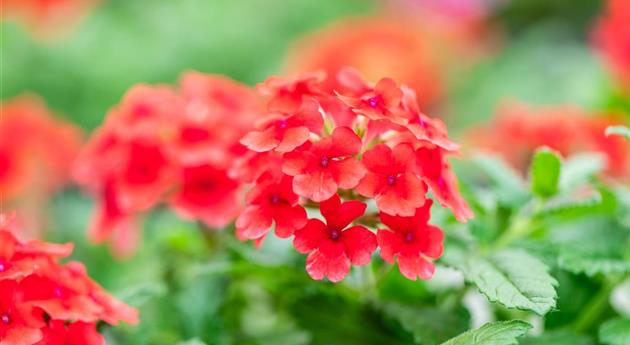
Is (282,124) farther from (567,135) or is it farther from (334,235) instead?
(567,135)

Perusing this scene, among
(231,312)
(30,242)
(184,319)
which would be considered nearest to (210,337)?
(184,319)

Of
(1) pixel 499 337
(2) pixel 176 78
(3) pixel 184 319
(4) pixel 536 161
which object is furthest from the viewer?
(2) pixel 176 78

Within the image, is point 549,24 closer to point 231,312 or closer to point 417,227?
point 231,312

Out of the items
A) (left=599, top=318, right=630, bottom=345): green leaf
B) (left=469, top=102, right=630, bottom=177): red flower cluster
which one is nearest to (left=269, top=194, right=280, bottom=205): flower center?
(left=599, top=318, right=630, bottom=345): green leaf

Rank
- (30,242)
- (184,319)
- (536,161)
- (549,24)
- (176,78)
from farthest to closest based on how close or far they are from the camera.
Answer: (549,24)
(176,78)
(184,319)
(536,161)
(30,242)

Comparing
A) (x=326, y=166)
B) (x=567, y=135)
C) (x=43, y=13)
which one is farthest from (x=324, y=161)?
(x=43, y=13)

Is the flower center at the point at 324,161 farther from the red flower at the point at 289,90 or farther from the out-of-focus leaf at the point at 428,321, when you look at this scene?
the out-of-focus leaf at the point at 428,321

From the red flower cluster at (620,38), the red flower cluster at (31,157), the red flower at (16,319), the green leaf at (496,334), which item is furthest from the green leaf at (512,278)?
the red flower cluster at (620,38)
